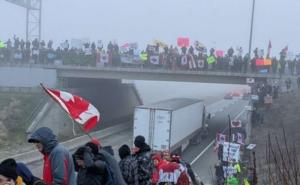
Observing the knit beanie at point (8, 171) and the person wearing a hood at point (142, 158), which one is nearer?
the knit beanie at point (8, 171)

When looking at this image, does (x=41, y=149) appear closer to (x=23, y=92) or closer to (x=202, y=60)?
(x=202, y=60)

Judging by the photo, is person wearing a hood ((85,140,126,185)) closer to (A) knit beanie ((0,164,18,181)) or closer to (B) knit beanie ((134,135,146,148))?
(B) knit beanie ((134,135,146,148))

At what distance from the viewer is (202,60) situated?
1487 inches

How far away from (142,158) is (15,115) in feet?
103

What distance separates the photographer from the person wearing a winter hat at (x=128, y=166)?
321 inches

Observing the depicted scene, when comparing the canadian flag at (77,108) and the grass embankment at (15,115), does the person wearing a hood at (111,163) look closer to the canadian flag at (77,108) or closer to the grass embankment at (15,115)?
the canadian flag at (77,108)

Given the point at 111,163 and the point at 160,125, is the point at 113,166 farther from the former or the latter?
the point at 160,125

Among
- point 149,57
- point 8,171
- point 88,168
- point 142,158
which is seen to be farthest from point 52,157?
point 149,57

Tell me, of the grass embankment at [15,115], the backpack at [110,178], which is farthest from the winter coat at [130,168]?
the grass embankment at [15,115]

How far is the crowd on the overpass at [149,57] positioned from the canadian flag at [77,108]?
29.3m

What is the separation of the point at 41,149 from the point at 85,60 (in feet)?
115

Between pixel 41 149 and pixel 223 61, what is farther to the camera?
pixel 223 61

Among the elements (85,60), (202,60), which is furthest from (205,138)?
(85,60)

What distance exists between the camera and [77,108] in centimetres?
834
